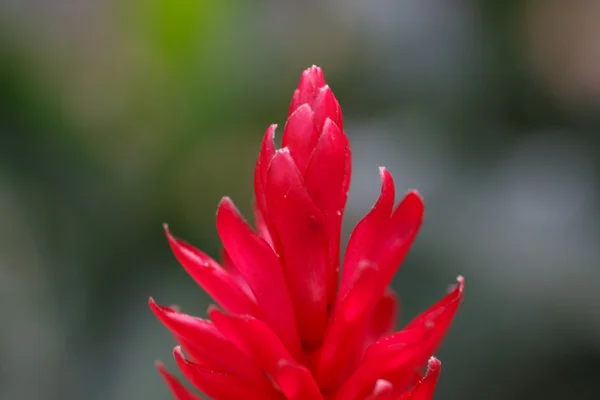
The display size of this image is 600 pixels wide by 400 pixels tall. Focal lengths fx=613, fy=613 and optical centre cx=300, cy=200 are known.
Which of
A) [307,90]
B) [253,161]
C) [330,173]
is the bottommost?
[330,173]

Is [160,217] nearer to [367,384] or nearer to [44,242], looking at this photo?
[44,242]

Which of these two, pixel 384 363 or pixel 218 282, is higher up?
pixel 218 282

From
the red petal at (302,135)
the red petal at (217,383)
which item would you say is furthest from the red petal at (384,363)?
the red petal at (302,135)

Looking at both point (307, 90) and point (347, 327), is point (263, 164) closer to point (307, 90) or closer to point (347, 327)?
point (307, 90)

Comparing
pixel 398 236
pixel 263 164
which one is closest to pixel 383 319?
pixel 398 236

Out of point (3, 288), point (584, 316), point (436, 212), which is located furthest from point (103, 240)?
point (584, 316)

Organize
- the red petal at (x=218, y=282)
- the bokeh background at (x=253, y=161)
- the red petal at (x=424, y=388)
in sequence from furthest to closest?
the bokeh background at (x=253, y=161), the red petal at (x=218, y=282), the red petal at (x=424, y=388)

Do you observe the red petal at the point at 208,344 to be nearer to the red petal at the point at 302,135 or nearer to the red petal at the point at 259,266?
the red petal at the point at 259,266
